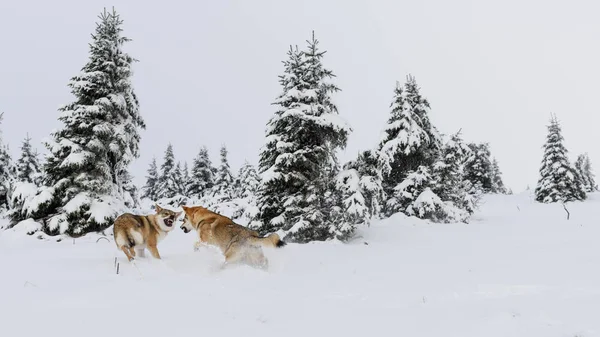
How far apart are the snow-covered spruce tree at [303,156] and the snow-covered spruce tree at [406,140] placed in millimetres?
5209

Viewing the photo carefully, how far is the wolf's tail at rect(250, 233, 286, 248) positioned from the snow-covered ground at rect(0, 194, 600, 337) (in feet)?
1.70

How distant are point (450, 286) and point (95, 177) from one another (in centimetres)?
1355

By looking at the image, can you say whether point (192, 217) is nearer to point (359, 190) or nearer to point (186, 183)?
point (359, 190)

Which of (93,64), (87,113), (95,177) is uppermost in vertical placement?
(93,64)

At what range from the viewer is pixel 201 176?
46.5 metres

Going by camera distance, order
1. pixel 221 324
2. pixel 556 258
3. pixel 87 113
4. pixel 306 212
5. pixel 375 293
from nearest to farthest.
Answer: pixel 221 324 < pixel 375 293 < pixel 556 258 < pixel 306 212 < pixel 87 113

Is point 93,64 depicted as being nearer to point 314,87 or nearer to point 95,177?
point 95,177

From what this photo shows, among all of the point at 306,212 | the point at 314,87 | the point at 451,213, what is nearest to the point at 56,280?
the point at 306,212

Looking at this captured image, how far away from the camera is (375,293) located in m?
5.58

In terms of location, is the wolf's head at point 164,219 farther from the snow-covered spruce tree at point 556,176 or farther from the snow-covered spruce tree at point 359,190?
the snow-covered spruce tree at point 556,176

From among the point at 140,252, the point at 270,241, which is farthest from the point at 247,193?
the point at 270,241

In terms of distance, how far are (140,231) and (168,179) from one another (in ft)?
139

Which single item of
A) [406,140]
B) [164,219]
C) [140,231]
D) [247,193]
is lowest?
[140,231]

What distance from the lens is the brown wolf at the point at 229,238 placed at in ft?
23.7
